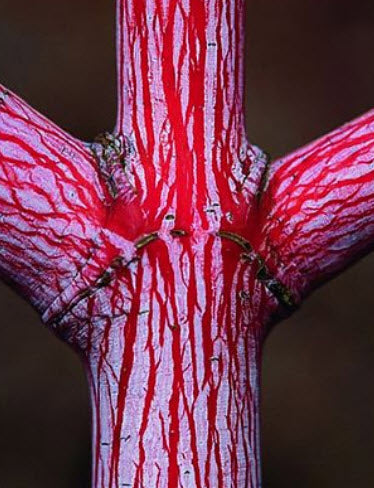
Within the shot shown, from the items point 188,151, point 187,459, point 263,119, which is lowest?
point 187,459

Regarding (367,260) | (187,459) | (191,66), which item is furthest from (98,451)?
(367,260)

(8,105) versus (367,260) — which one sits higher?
(367,260)

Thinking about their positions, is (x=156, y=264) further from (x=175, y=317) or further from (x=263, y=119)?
(x=263, y=119)
